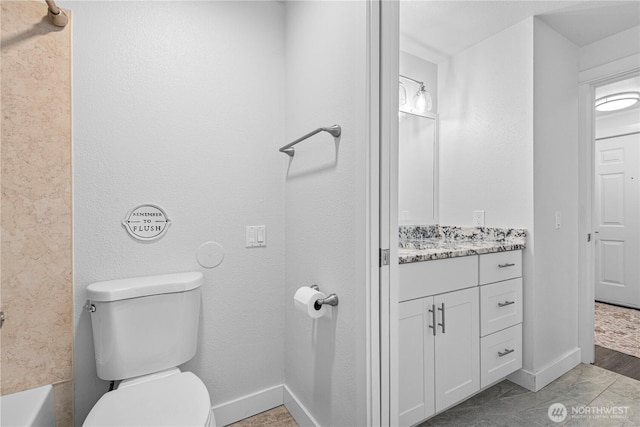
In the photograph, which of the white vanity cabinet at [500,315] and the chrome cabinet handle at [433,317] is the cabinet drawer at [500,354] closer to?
the white vanity cabinet at [500,315]

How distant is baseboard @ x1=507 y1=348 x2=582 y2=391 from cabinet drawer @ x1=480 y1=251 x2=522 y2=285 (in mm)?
603

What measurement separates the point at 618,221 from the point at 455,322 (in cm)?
316

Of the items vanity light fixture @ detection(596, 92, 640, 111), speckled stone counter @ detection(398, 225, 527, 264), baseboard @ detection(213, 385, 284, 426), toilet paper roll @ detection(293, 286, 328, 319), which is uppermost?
vanity light fixture @ detection(596, 92, 640, 111)

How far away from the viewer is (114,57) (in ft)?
4.31

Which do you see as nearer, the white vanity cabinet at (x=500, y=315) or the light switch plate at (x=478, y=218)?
the white vanity cabinet at (x=500, y=315)

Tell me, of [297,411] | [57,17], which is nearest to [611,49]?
[297,411]

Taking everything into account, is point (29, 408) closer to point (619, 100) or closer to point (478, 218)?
point (478, 218)

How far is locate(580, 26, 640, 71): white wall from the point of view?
1.92 metres

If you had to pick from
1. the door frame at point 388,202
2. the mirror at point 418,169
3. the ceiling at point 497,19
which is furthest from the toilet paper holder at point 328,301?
the ceiling at point 497,19

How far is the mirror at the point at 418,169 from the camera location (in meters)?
2.24

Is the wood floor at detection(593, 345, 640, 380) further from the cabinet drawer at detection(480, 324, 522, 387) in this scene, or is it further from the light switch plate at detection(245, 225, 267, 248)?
the light switch plate at detection(245, 225, 267, 248)

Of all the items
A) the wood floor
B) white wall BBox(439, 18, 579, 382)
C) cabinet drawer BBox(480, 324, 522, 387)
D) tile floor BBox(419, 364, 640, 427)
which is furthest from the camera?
the wood floor

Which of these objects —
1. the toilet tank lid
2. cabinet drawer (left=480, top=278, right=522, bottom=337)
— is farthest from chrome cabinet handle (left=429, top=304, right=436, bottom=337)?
the toilet tank lid

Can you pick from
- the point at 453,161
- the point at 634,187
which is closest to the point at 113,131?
the point at 453,161
